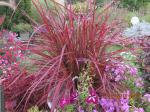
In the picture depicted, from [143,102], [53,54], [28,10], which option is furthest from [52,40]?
[28,10]

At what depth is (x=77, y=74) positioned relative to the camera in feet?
10.7

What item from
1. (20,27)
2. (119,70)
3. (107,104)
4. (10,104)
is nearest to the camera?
(107,104)

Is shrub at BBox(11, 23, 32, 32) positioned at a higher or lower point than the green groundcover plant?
higher

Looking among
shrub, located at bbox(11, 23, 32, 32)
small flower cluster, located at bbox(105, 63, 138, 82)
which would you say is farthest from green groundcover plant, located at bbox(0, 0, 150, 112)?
shrub, located at bbox(11, 23, 32, 32)

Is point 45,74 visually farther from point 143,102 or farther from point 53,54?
point 143,102

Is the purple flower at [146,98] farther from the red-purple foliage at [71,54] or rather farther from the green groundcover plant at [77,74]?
the red-purple foliage at [71,54]

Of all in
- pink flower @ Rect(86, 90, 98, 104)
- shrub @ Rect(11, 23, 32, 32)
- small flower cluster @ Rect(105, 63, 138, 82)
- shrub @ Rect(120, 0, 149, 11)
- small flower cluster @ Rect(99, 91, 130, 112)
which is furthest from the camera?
shrub @ Rect(120, 0, 149, 11)

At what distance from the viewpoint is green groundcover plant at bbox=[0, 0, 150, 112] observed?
10.1 feet

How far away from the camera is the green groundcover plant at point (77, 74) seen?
10.1 feet

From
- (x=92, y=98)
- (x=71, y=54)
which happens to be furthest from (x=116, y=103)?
(x=71, y=54)

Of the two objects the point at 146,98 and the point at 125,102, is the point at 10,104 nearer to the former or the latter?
the point at 125,102

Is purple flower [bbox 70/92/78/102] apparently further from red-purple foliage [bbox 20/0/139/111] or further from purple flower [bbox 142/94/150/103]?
purple flower [bbox 142/94/150/103]

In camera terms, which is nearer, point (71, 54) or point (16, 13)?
point (71, 54)

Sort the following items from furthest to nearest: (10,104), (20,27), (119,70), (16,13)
Answer: 1. (16,13)
2. (20,27)
3. (10,104)
4. (119,70)
